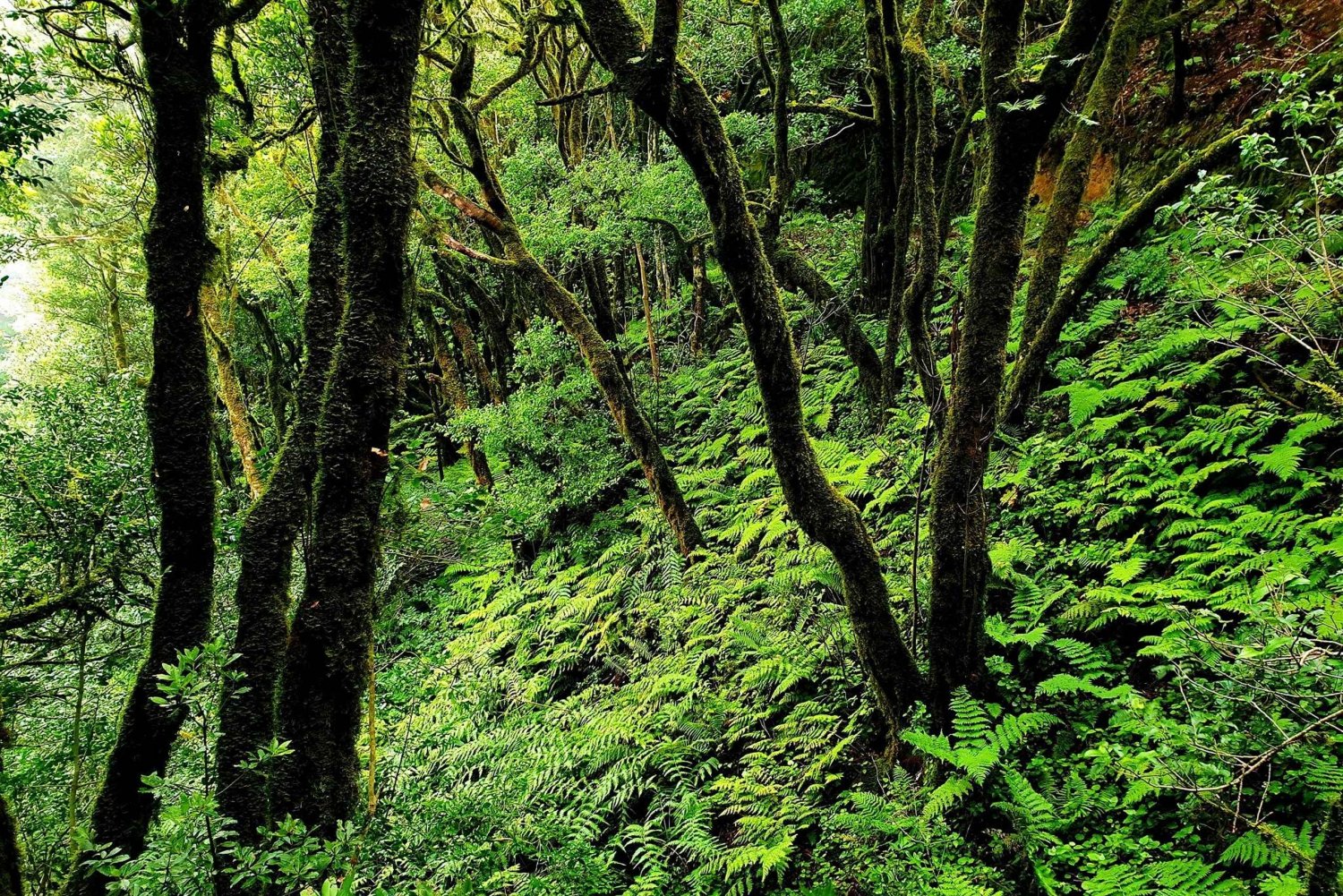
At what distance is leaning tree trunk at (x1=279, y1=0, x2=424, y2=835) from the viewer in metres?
2.82

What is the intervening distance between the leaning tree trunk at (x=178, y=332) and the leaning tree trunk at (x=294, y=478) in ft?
1.03

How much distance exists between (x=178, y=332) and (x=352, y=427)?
200 centimetres

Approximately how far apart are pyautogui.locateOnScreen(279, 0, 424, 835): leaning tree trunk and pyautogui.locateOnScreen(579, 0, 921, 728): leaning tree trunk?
5.49 feet

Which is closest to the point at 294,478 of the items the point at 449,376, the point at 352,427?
the point at 352,427

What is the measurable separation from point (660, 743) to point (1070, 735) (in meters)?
3.20

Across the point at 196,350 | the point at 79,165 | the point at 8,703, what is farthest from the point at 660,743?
the point at 79,165

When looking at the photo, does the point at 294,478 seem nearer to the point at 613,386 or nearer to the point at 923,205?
the point at 613,386

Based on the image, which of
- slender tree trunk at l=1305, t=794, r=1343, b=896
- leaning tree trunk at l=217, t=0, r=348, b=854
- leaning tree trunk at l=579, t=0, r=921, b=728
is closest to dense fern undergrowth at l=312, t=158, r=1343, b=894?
slender tree trunk at l=1305, t=794, r=1343, b=896

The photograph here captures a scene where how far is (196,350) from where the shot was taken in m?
3.99

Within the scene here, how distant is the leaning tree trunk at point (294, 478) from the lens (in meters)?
3.60

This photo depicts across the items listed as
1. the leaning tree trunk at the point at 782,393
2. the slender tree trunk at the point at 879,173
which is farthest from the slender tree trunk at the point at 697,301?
the leaning tree trunk at the point at 782,393

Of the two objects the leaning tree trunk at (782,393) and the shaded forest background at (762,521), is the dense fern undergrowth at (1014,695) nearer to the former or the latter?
the shaded forest background at (762,521)

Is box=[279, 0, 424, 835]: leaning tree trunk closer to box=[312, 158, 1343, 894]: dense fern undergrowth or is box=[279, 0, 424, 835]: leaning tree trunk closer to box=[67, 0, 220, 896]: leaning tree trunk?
box=[312, 158, 1343, 894]: dense fern undergrowth

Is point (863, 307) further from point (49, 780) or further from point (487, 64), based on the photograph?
point (49, 780)
